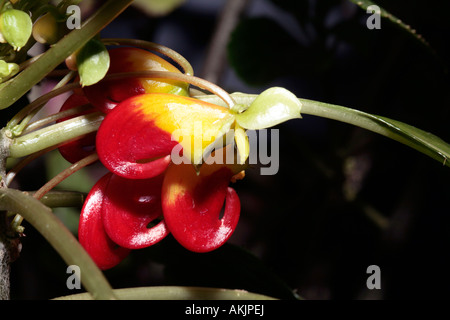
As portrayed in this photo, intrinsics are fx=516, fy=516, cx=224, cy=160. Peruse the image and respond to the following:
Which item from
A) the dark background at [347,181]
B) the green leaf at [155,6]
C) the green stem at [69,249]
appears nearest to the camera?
the green stem at [69,249]

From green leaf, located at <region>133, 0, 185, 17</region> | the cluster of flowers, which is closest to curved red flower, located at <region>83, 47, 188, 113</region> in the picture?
the cluster of flowers

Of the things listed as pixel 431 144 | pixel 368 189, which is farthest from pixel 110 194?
pixel 368 189

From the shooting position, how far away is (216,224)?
14.7 inches

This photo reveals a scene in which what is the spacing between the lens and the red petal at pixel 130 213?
37cm

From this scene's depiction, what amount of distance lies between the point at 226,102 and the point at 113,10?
0.30ft

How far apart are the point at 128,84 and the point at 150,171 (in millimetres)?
74

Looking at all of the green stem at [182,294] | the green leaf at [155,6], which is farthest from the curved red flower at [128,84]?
the green leaf at [155,6]

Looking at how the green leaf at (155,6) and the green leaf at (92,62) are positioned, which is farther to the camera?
the green leaf at (155,6)

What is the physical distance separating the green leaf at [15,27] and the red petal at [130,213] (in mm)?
114

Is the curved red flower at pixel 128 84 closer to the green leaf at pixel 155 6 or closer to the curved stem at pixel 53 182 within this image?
the curved stem at pixel 53 182

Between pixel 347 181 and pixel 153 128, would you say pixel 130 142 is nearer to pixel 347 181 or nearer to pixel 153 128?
pixel 153 128

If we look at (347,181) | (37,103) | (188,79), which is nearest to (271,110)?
(188,79)

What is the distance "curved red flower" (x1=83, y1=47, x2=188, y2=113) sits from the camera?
0.37m
